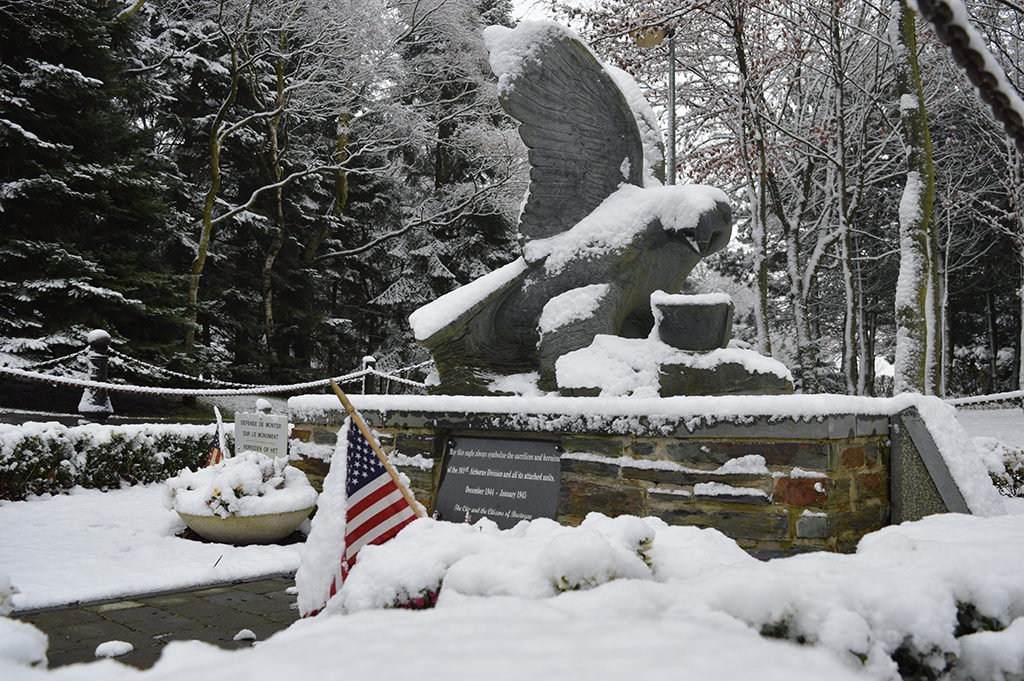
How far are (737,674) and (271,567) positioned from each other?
12.2 ft

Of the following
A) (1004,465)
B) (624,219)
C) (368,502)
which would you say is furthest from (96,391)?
(1004,465)

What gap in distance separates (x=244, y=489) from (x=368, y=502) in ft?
7.48

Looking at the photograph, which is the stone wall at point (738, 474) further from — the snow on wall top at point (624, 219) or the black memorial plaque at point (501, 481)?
the snow on wall top at point (624, 219)

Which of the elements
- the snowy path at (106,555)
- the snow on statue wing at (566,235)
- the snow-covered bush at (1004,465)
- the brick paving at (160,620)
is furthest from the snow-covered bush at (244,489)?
the snow-covered bush at (1004,465)

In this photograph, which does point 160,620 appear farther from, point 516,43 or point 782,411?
point 516,43

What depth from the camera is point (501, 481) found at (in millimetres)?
3756

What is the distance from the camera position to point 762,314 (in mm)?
11516

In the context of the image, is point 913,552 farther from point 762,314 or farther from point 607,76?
point 762,314

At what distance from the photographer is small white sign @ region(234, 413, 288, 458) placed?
5.04 m

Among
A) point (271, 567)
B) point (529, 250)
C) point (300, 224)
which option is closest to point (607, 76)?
point (529, 250)

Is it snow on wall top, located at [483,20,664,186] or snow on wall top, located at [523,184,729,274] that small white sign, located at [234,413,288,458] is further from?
snow on wall top, located at [483,20,664,186]

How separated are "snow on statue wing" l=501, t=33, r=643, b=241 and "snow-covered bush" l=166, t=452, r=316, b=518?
2.39 m

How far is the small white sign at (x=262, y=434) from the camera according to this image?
5043mm

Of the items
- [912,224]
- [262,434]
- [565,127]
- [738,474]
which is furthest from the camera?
[912,224]
